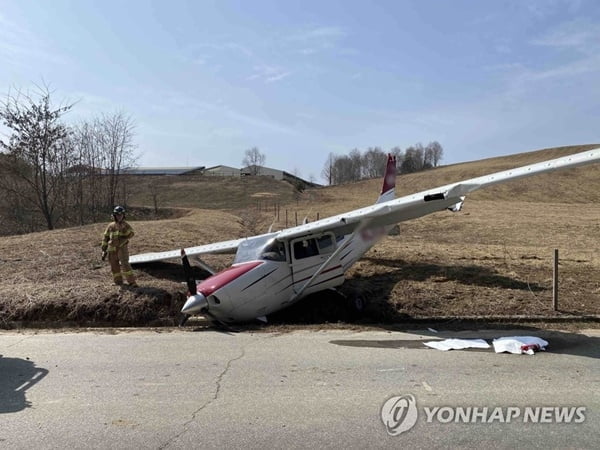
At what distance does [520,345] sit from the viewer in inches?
285

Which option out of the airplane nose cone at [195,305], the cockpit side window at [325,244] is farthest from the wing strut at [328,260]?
the airplane nose cone at [195,305]

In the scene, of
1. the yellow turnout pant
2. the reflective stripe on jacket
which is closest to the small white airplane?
the yellow turnout pant

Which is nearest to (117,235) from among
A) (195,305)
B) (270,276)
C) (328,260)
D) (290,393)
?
(195,305)

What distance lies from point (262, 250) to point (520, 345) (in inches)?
199

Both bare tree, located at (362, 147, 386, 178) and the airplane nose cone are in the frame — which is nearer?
the airplane nose cone

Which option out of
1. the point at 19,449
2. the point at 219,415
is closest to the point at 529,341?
the point at 219,415

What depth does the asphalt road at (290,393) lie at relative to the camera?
446 centimetres

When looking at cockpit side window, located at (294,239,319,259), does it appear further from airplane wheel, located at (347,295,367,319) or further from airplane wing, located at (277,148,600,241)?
airplane wheel, located at (347,295,367,319)

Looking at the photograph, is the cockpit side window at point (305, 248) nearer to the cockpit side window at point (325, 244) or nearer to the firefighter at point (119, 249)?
the cockpit side window at point (325, 244)

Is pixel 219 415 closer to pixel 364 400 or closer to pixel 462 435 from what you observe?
pixel 364 400

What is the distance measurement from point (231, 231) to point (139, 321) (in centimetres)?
1733

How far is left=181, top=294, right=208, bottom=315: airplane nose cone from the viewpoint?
867 cm

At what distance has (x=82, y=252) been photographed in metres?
15.9

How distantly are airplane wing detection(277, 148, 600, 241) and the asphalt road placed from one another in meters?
2.40
